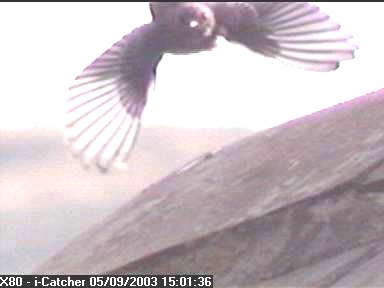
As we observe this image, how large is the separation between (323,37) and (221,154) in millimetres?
1212

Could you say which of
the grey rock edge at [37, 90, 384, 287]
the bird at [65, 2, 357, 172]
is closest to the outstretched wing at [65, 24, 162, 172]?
the bird at [65, 2, 357, 172]

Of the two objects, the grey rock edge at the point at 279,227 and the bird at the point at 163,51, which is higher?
the bird at the point at 163,51

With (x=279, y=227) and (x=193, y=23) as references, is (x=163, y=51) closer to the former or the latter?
(x=193, y=23)

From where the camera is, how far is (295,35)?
32 cm

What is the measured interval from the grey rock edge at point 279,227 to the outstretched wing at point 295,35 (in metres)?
0.61

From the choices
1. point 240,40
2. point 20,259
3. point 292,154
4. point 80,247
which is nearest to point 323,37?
point 240,40

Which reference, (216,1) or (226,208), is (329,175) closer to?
(226,208)

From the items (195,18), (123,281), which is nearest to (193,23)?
(195,18)

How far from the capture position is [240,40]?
0.33 meters

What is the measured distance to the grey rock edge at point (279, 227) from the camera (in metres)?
1.02

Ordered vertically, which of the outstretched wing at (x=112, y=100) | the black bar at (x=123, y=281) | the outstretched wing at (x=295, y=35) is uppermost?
the outstretched wing at (x=295, y=35)

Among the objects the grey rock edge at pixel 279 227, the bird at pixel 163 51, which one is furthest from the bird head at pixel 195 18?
the grey rock edge at pixel 279 227

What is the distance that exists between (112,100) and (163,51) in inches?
1.4

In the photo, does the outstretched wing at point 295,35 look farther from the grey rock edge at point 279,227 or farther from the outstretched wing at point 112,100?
the grey rock edge at point 279,227
